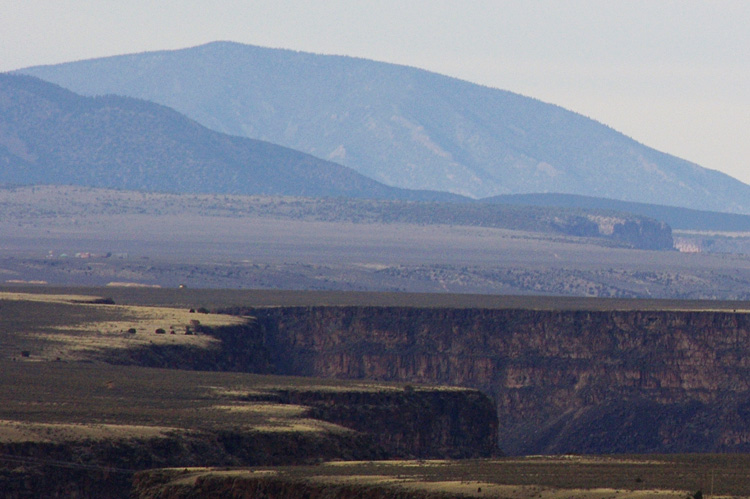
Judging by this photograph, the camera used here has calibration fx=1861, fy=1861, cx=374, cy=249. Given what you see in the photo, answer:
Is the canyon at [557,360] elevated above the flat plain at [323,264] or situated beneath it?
situated beneath

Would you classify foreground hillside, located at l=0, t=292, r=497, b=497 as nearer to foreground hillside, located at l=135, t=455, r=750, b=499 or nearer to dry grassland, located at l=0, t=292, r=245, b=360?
dry grassland, located at l=0, t=292, r=245, b=360

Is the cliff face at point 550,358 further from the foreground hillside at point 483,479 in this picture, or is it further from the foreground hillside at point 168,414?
the foreground hillside at point 483,479

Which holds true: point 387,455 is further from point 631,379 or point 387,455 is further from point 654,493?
point 631,379

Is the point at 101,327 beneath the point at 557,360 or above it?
above

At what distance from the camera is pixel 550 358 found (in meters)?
80.7

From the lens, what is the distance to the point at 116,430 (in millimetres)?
40531

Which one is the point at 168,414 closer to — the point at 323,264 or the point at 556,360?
the point at 556,360

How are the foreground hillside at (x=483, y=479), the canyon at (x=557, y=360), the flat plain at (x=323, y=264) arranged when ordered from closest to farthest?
1. the foreground hillside at (x=483, y=479)
2. the canyon at (x=557, y=360)
3. the flat plain at (x=323, y=264)

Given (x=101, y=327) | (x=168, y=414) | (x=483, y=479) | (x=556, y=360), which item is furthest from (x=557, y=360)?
(x=483, y=479)

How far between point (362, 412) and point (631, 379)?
29464 millimetres

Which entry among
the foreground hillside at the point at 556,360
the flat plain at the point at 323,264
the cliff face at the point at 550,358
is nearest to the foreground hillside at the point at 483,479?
the foreground hillside at the point at 556,360

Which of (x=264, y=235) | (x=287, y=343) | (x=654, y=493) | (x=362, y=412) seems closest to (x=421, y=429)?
(x=362, y=412)

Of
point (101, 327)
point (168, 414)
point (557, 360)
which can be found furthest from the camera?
point (557, 360)

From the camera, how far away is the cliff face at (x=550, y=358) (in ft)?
248
